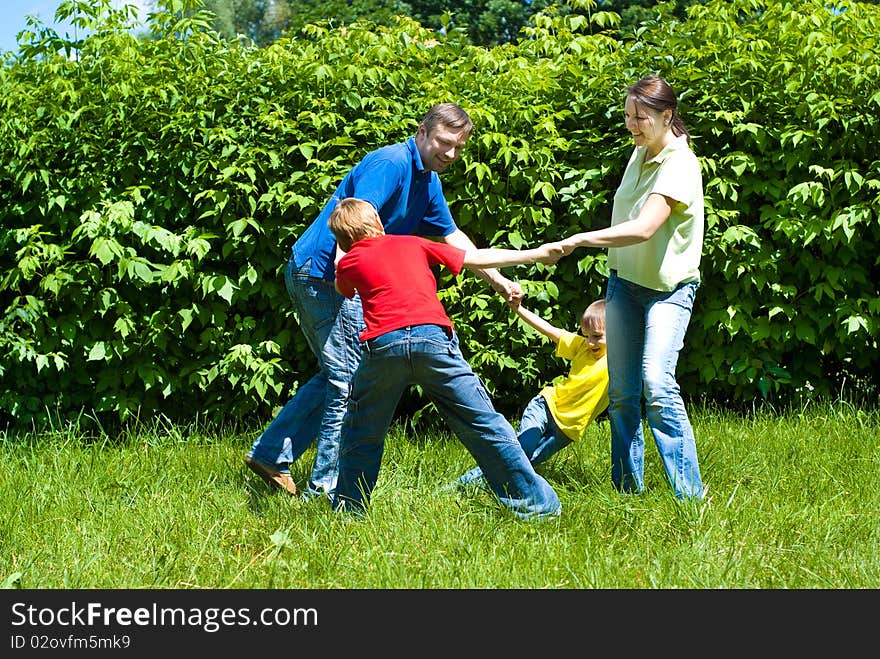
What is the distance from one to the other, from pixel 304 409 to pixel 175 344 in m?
1.36

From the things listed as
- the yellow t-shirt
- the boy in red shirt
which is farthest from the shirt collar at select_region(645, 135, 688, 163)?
the yellow t-shirt

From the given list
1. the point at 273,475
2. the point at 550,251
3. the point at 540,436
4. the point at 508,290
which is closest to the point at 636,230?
the point at 550,251

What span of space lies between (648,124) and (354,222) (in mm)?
1188

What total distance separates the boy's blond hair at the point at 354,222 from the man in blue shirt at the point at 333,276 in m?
0.13

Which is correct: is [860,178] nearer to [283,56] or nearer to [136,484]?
[283,56]

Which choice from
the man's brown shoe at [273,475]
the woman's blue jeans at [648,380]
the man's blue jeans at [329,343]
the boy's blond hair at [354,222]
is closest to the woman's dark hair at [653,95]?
the woman's blue jeans at [648,380]

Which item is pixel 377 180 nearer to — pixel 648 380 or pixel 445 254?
pixel 445 254

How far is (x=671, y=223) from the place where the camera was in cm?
361

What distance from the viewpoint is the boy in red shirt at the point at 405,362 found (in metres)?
3.23

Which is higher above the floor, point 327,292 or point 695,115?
point 695,115

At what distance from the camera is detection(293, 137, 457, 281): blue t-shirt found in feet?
11.5

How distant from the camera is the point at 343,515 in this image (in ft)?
11.3

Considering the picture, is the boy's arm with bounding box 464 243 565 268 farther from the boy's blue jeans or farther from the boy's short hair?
the boy's short hair

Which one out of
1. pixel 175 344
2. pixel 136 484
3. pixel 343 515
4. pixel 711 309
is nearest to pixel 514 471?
pixel 343 515
